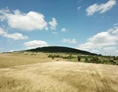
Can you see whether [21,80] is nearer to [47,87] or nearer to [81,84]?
[47,87]

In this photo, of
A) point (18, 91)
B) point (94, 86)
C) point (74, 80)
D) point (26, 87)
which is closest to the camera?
point (18, 91)

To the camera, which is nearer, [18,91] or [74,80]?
[18,91]

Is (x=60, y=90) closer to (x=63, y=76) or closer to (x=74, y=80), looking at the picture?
(x=74, y=80)

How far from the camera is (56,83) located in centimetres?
2523

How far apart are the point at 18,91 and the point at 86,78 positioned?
41.5ft

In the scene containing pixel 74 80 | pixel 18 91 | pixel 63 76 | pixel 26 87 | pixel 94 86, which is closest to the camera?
pixel 18 91

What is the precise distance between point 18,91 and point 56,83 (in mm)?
6162

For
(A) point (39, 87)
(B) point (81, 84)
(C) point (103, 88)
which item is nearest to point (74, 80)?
(B) point (81, 84)

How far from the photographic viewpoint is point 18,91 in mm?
21297

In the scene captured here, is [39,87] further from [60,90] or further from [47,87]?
[60,90]

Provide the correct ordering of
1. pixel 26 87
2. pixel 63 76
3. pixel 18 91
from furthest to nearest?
pixel 63 76
pixel 26 87
pixel 18 91

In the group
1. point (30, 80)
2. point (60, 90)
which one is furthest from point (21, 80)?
point (60, 90)

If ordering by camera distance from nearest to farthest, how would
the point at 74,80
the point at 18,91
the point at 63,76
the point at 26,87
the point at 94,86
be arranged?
the point at 18,91 → the point at 26,87 → the point at 94,86 → the point at 74,80 → the point at 63,76

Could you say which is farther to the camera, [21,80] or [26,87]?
[21,80]
